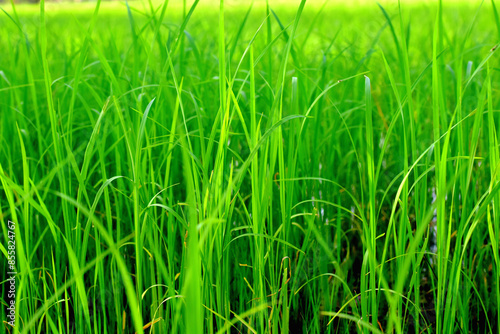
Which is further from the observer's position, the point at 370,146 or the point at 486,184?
the point at 486,184

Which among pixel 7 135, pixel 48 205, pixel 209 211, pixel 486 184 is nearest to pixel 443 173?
pixel 209 211

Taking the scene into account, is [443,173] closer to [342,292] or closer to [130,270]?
[342,292]

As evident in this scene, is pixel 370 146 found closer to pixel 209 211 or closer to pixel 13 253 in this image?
pixel 209 211

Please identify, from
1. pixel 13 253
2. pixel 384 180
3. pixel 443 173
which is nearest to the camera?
pixel 443 173

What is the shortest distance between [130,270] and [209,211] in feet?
1.22

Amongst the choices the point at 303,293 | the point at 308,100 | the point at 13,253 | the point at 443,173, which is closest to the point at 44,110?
the point at 13,253

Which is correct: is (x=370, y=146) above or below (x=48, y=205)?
above

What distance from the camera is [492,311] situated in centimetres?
87

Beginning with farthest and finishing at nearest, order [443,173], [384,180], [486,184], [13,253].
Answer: [384,180] → [486,184] → [13,253] → [443,173]

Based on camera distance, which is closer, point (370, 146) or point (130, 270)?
point (370, 146)

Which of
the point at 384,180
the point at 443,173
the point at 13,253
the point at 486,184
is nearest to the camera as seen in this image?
the point at 443,173

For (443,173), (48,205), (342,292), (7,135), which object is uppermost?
(443,173)

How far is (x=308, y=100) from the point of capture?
91 cm

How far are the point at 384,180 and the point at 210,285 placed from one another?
63cm
